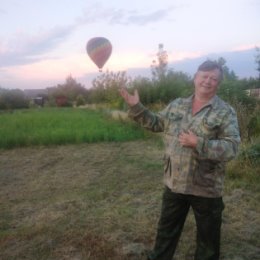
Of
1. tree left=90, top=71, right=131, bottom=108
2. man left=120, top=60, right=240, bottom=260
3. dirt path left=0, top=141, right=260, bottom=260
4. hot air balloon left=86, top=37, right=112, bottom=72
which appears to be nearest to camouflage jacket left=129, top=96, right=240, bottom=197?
man left=120, top=60, right=240, bottom=260

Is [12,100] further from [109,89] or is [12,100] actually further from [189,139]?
[189,139]

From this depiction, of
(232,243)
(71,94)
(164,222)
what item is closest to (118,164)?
(232,243)

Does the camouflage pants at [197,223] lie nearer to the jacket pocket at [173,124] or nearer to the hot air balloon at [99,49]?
the jacket pocket at [173,124]

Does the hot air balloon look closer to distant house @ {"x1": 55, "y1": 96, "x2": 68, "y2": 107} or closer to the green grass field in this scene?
the green grass field

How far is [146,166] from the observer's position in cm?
758

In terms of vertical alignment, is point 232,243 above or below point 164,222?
below

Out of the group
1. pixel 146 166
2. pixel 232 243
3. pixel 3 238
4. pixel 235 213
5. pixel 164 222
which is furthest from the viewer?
pixel 146 166

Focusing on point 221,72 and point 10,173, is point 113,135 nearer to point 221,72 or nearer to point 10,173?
point 10,173

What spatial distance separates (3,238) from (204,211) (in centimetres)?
237

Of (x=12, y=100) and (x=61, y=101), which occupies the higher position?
(x=12, y=100)

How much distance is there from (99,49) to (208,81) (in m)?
2.97

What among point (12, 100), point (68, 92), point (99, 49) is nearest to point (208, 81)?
point (99, 49)

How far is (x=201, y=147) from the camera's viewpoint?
2.62 m

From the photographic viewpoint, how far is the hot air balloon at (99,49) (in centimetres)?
538
